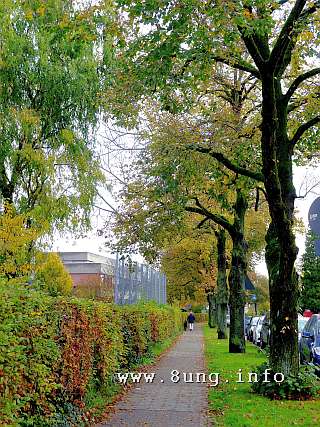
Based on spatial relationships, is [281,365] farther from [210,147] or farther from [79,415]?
[210,147]

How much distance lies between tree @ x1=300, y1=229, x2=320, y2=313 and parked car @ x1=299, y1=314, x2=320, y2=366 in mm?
48831

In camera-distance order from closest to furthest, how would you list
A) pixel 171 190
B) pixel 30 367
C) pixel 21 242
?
pixel 30 367 → pixel 171 190 → pixel 21 242

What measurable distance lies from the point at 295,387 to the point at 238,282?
11.9m

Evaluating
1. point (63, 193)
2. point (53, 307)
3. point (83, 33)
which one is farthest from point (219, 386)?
point (63, 193)

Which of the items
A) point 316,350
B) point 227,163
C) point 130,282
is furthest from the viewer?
point 130,282

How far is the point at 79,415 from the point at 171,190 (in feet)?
28.2

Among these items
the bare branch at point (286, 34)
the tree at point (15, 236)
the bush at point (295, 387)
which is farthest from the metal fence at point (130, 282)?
the bare branch at point (286, 34)

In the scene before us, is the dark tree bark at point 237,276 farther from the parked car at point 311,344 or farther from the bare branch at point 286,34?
the bare branch at point 286,34

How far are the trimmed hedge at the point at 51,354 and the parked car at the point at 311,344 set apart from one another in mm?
6650

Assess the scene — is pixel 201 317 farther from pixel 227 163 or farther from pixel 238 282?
pixel 227 163

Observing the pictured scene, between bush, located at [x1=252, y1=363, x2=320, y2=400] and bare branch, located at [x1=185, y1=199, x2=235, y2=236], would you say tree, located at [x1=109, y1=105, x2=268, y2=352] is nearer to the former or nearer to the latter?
bare branch, located at [x1=185, y1=199, x2=235, y2=236]

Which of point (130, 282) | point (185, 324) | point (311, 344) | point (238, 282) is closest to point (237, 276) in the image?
point (238, 282)

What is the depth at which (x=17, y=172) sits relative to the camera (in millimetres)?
23281

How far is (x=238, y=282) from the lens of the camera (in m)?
22.8
